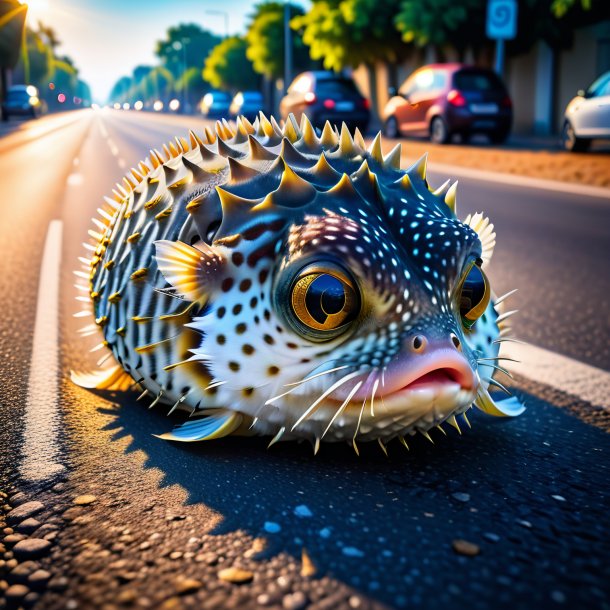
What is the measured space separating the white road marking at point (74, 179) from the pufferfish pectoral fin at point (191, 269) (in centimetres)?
1260

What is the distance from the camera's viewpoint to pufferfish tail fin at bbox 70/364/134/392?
10.1 ft

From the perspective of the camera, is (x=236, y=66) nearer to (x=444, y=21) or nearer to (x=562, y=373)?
(x=444, y=21)

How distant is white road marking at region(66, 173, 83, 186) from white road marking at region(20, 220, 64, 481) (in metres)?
9.33

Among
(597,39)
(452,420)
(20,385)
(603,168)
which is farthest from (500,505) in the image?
(597,39)

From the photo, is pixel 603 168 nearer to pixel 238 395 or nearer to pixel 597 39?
pixel 238 395

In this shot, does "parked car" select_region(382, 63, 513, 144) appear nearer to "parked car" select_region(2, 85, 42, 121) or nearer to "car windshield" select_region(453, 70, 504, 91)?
"car windshield" select_region(453, 70, 504, 91)

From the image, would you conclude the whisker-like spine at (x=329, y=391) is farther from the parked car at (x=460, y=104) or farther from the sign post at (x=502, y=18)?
the sign post at (x=502, y=18)

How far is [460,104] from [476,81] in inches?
52.3

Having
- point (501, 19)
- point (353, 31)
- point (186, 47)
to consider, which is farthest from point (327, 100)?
point (186, 47)

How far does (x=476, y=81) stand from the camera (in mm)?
21375

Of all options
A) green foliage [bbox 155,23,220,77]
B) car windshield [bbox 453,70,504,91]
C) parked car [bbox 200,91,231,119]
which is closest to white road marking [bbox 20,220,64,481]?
car windshield [bbox 453,70,504,91]

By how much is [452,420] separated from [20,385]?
6.31 ft

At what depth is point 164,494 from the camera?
7.07ft

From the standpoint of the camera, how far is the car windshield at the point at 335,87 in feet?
82.4
